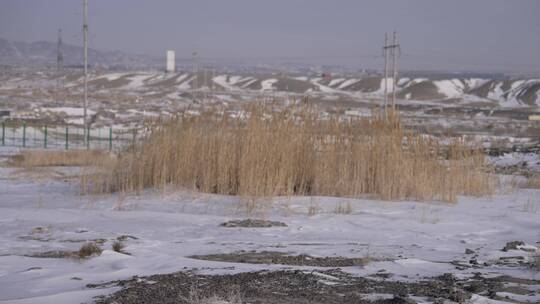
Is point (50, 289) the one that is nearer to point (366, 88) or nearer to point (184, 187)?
point (184, 187)

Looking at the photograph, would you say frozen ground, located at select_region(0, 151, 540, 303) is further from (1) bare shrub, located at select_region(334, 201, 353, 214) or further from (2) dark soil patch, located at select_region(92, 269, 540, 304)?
(2) dark soil patch, located at select_region(92, 269, 540, 304)

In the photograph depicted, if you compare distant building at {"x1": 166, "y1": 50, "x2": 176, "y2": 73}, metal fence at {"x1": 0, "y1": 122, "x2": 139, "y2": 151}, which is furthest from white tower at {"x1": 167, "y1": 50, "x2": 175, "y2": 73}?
metal fence at {"x1": 0, "y1": 122, "x2": 139, "y2": 151}

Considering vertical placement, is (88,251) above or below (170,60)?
below

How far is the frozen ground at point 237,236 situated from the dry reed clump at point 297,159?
52cm

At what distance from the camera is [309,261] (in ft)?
24.0

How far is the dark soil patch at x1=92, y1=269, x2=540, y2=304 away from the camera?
18.6ft

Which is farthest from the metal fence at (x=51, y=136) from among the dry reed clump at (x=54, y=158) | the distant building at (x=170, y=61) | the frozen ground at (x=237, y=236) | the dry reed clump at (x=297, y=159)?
the distant building at (x=170, y=61)

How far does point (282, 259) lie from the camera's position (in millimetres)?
7371

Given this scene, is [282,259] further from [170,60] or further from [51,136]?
[170,60]

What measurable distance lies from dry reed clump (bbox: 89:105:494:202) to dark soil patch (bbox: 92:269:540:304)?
18.6 ft

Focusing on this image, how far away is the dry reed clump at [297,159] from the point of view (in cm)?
1265

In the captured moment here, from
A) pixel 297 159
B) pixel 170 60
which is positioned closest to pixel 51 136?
pixel 297 159

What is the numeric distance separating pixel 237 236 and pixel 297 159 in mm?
4362

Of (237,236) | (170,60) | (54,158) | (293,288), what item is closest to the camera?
(293,288)
